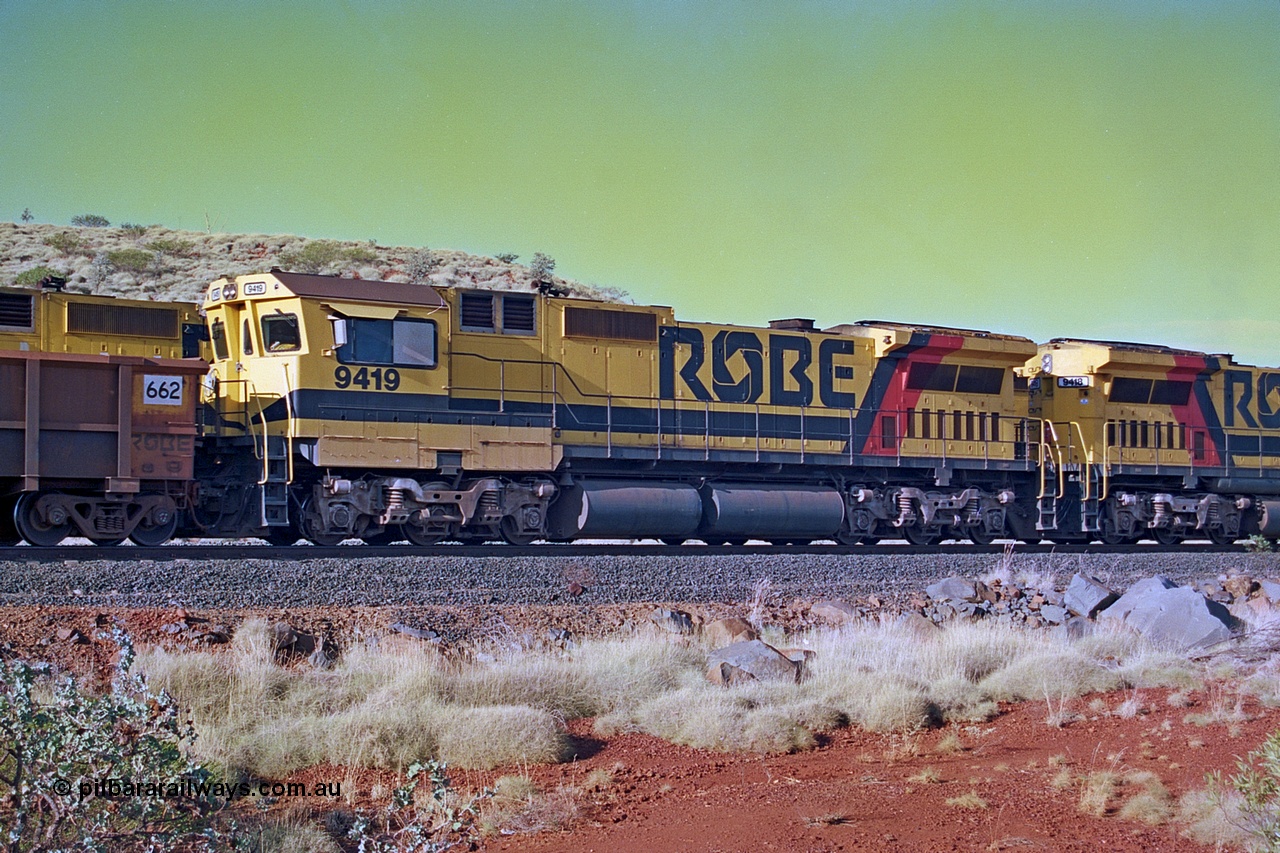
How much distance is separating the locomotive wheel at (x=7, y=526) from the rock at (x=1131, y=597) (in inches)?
513

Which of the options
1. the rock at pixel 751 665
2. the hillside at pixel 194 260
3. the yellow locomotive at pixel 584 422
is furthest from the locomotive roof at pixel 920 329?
the hillside at pixel 194 260

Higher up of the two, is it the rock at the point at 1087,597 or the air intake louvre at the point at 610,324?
the air intake louvre at the point at 610,324

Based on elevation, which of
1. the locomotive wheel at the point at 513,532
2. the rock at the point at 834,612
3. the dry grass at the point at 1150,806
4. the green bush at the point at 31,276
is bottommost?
the dry grass at the point at 1150,806

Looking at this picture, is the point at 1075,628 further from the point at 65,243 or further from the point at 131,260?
the point at 65,243

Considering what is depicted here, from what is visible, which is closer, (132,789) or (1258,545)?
(132,789)

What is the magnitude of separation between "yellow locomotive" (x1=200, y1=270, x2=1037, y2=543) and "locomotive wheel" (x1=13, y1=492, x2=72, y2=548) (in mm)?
1811

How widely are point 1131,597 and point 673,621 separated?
18.9 ft

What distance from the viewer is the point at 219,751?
24.9 feet

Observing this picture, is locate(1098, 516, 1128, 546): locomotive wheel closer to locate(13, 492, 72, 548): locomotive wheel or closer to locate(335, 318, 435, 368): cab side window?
locate(335, 318, 435, 368): cab side window

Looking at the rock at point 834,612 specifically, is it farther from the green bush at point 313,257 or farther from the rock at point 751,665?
the green bush at point 313,257

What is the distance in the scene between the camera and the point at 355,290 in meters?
16.2

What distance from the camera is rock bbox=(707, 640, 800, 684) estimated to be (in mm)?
10281

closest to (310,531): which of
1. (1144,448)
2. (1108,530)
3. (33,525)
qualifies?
(33,525)

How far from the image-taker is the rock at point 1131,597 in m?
13.8
